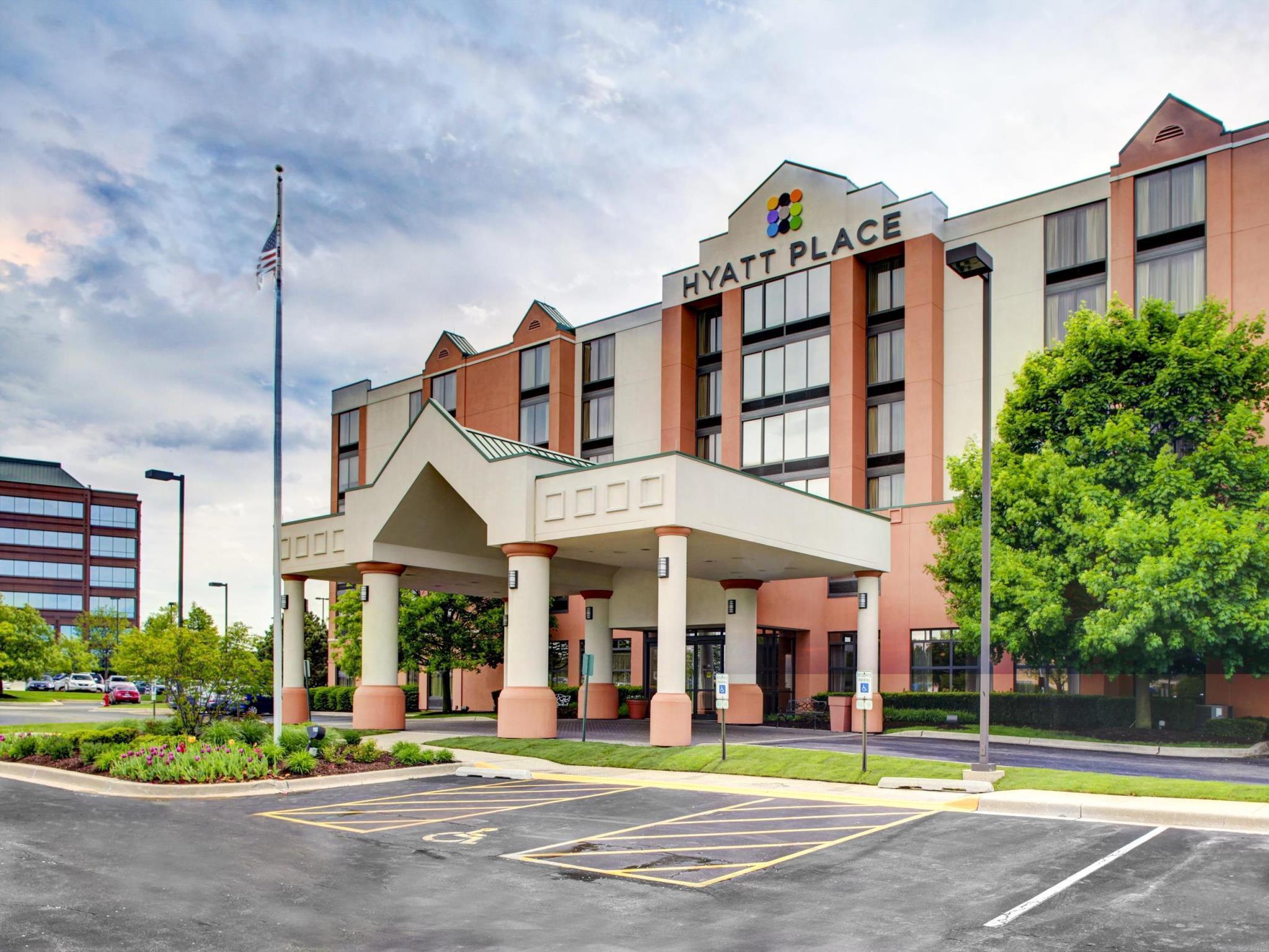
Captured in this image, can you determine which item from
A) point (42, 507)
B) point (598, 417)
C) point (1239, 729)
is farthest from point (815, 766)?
point (42, 507)

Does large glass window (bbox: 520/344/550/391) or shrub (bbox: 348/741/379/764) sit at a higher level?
large glass window (bbox: 520/344/550/391)

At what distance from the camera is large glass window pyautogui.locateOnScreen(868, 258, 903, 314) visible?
4328cm

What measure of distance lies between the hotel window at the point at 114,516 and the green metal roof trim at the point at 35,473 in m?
3.37

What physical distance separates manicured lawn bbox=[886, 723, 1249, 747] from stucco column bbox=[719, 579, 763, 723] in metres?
4.62

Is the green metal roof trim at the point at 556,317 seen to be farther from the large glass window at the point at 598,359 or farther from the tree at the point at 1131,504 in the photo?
the tree at the point at 1131,504

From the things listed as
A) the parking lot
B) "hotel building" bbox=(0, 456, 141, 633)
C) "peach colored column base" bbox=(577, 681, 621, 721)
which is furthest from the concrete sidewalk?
"hotel building" bbox=(0, 456, 141, 633)

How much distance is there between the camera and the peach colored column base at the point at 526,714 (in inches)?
1112

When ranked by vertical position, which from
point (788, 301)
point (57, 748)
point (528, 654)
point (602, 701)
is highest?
point (788, 301)

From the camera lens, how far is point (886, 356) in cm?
4338

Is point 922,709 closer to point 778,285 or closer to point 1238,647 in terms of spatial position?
point 1238,647

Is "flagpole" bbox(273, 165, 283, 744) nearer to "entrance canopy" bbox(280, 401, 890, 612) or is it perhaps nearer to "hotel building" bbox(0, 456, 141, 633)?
"entrance canopy" bbox(280, 401, 890, 612)

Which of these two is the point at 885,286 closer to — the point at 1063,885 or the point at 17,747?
the point at 17,747

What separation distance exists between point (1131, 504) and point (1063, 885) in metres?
20.4

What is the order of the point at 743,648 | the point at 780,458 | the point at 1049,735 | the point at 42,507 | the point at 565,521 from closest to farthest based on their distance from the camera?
the point at 565,521 < the point at 1049,735 < the point at 743,648 < the point at 780,458 < the point at 42,507
